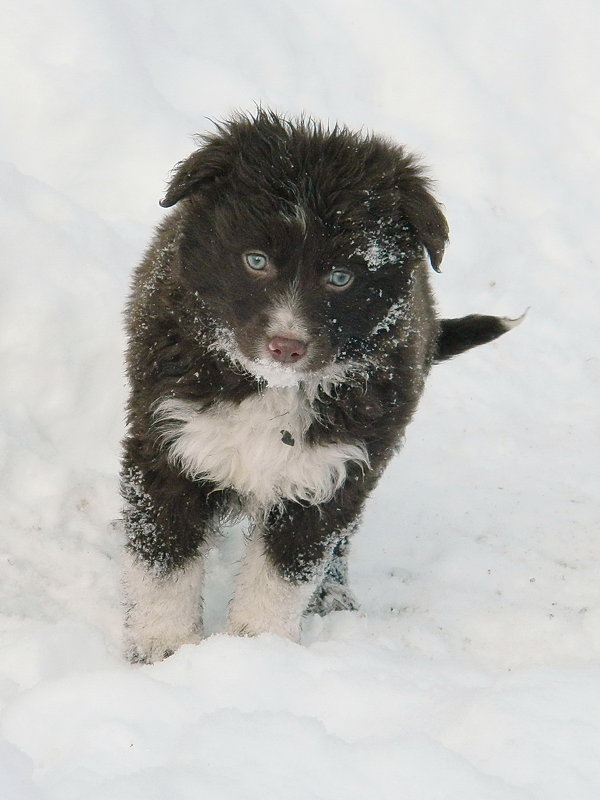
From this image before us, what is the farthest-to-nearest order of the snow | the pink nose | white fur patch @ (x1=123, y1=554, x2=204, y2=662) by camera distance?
white fur patch @ (x1=123, y1=554, x2=204, y2=662), the pink nose, the snow

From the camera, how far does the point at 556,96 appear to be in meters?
8.00

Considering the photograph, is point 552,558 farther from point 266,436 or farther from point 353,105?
point 353,105

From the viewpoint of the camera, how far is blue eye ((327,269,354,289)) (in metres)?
3.22

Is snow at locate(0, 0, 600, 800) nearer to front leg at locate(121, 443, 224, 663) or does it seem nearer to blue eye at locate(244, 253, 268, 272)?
front leg at locate(121, 443, 224, 663)

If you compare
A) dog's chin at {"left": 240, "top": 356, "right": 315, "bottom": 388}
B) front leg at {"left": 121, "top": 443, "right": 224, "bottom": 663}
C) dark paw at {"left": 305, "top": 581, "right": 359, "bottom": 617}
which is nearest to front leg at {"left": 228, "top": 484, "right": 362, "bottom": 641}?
front leg at {"left": 121, "top": 443, "right": 224, "bottom": 663}

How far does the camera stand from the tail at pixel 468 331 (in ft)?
14.9

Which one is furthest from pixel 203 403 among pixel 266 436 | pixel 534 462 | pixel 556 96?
pixel 556 96

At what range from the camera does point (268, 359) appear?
3.17 m

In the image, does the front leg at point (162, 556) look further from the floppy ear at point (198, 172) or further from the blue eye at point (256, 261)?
the floppy ear at point (198, 172)

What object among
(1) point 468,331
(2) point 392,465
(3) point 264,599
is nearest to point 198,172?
(3) point 264,599

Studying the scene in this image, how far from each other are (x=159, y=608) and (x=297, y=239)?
1.46 metres

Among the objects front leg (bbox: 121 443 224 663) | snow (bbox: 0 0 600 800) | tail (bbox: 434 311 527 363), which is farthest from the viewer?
tail (bbox: 434 311 527 363)

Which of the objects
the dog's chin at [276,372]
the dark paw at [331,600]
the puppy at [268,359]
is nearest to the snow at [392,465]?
the dark paw at [331,600]

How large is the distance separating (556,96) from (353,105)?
67.3 inches
